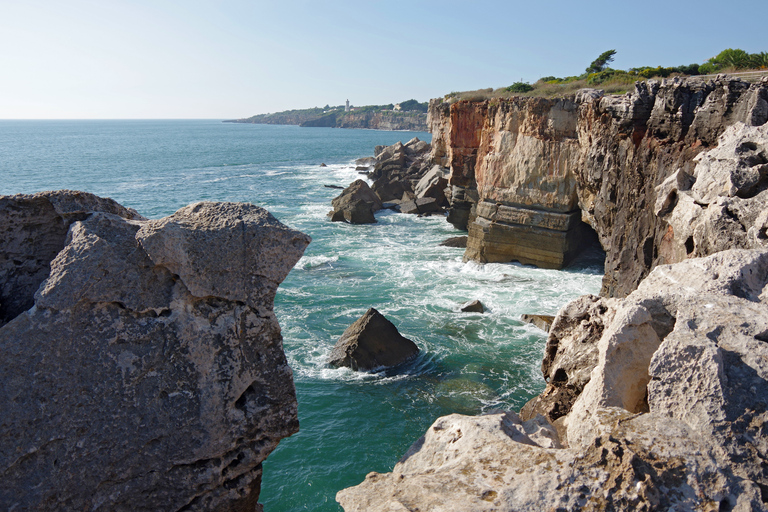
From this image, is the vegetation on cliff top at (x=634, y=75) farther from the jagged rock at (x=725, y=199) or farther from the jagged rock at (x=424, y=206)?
the jagged rock at (x=725, y=199)

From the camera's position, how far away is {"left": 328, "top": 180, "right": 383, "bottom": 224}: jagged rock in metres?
39.5

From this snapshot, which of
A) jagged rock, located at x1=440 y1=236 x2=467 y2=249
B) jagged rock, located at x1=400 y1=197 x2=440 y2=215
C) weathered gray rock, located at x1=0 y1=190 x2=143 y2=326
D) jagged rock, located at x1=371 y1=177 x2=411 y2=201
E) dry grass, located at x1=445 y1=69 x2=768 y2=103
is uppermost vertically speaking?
dry grass, located at x1=445 y1=69 x2=768 y2=103

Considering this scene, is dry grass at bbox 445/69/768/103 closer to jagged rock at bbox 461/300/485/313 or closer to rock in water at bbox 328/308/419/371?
jagged rock at bbox 461/300/485/313

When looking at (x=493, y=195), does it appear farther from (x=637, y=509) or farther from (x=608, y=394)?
(x=637, y=509)

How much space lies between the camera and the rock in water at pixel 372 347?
651 inches

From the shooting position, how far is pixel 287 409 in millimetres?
5629

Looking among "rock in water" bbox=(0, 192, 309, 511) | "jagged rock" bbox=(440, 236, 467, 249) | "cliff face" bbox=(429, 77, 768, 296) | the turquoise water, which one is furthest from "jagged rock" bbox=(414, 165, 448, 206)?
"rock in water" bbox=(0, 192, 309, 511)

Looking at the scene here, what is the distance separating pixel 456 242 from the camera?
3203 centimetres

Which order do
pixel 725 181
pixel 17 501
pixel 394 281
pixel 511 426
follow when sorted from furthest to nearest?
pixel 394 281, pixel 725 181, pixel 511 426, pixel 17 501

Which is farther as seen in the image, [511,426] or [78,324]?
[511,426]

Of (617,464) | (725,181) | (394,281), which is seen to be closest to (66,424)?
(617,464)

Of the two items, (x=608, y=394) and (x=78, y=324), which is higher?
(x=78, y=324)

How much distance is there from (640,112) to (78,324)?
17010 mm

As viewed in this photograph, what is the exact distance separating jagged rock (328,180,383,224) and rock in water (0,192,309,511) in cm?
3393
